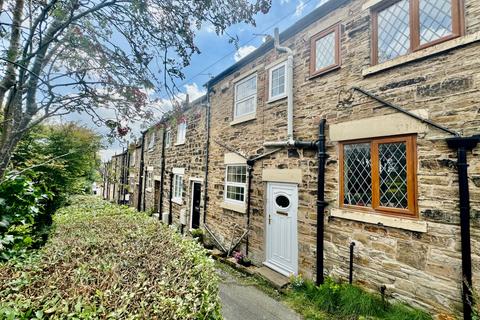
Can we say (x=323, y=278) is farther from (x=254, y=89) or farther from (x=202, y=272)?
(x=254, y=89)

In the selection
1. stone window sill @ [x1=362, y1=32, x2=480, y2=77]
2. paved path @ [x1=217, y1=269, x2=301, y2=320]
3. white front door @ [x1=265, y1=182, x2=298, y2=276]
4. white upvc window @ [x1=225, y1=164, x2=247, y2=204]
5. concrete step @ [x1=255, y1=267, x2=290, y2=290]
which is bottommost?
paved path @ [x1=217, y1=269, x2=301, y2=320]

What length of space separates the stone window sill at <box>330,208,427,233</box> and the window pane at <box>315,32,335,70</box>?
349 cm

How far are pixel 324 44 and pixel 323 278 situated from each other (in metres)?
5.61

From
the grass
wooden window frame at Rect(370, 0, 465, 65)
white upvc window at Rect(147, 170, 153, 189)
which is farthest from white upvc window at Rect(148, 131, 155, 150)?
wooden window frame at Rect(370, 0, 465, 65)

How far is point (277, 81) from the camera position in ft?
23.5

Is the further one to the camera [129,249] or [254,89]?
[254,89]

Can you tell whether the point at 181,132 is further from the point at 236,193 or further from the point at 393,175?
the point at 393,175

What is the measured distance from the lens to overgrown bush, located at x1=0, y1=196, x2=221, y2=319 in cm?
194

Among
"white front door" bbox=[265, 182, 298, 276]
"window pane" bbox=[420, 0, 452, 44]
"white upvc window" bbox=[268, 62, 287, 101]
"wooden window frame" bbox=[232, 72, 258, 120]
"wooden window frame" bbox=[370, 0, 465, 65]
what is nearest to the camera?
"wooden window frame" bbox=[370, 0, 465, 65]

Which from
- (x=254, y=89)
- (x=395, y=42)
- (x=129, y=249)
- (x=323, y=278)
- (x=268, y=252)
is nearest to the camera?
(x=129, y=249)

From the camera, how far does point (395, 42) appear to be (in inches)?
182

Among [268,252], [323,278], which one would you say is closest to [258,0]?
[323,278]

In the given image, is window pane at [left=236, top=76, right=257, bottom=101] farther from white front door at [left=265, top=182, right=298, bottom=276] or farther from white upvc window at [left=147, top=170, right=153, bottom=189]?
white upvc window at [left=147, top=170, right=153, bottom=189]

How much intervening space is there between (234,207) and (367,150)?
4679mm
